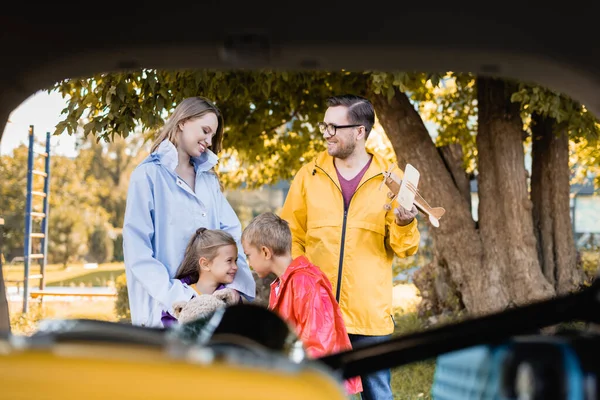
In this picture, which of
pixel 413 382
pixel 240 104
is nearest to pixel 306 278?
pixel 413 382

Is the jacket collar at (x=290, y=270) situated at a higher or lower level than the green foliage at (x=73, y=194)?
lower

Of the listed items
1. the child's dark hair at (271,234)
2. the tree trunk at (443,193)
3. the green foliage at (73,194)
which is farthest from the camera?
the green foliage at (73,194)

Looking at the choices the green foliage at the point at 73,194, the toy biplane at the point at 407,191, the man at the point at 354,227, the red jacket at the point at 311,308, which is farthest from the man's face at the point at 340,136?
the green foliage at the point at 73,194

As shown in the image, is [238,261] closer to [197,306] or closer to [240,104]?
[197,306]

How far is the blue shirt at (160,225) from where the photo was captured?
3.41 m

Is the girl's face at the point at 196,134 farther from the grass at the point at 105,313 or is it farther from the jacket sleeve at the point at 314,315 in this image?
the grass at the point at 105,313

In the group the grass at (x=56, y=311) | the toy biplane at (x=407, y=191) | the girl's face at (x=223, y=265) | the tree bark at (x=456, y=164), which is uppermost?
the tree bark at (x=456, y=164)

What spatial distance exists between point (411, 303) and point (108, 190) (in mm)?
24285

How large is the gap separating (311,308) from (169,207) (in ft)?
2.82

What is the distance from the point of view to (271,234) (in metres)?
4.10

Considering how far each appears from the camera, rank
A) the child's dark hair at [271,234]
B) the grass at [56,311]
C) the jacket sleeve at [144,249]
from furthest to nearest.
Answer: the grass at [56,311] < the child's dark hair at [271,234] < the jacket sleeve at [144,249]

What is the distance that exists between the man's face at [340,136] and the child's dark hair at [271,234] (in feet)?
2.19

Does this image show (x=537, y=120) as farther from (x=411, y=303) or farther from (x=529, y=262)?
(x=411, y=303)

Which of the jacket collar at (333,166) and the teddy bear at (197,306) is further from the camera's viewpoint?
the jacket collar at (333,166)
